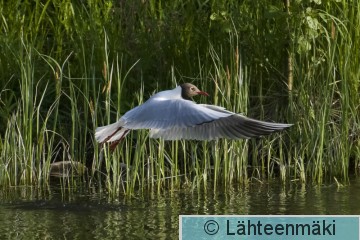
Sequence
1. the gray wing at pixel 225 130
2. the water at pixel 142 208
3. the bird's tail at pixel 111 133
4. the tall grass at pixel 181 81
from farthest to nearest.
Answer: the tall grass at pixel 181 81
the bird's tail at pixel 111 133
the water at pixel 142 208
the gray wing at pixel 225 130

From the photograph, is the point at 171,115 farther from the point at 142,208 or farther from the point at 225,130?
the point at 142,208

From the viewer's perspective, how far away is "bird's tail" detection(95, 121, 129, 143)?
6.96 meters

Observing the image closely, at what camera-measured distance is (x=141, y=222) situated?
700 cm

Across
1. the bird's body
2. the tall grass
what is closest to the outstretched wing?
the bird's body

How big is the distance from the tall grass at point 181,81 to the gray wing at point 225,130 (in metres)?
0.83

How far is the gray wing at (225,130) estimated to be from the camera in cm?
626

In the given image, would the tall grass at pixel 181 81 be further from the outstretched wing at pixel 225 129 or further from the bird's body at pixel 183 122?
the outstretched wing at pixel 225 129

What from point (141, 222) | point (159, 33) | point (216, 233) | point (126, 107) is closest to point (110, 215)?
point (141, 222)

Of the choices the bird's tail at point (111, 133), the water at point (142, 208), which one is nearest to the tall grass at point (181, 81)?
the water at point (142, 208)

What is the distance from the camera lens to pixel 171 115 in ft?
21.7

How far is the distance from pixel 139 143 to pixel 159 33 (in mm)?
1785

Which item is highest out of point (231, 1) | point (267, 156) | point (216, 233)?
point (231, 1)

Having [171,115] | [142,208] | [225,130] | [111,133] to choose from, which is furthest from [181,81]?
[225,130]

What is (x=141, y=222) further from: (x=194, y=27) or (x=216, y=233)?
(x=194, y=27)
